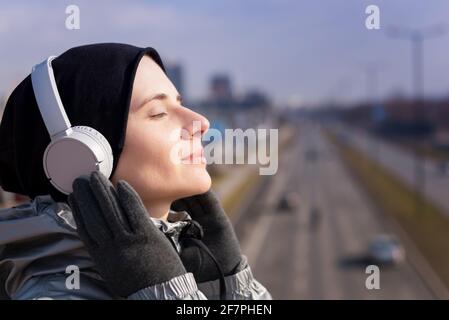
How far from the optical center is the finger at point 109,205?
1.19 m

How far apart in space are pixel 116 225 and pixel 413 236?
17.7 meters

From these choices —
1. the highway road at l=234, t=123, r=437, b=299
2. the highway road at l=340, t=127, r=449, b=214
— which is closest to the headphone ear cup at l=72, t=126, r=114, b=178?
the highway road at l=234, t=123, r=437, b=299

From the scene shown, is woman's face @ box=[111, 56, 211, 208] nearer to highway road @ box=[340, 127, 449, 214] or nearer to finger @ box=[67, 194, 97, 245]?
finger @ box=[67, 194, 97, 245]

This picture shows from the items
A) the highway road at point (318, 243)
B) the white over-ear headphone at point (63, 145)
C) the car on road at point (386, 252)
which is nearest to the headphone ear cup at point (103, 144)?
the white over-ear headphone at point (63, 145)

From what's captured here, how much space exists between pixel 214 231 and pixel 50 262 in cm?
40

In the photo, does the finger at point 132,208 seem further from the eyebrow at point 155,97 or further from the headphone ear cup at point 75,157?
the eyebrow at point 155,97

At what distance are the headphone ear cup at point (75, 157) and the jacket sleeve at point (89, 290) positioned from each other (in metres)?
0.17

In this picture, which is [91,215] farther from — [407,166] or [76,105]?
[407,166]

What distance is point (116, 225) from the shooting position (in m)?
1.19

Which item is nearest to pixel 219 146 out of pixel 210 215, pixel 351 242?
pixel 210 215

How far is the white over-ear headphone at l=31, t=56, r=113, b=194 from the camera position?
1.26 meters

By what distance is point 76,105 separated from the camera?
129 cm

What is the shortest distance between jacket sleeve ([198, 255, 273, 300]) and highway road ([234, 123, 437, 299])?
687 centimetres
